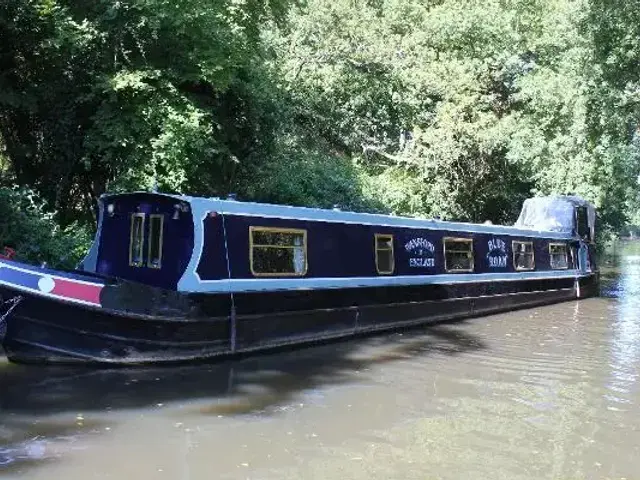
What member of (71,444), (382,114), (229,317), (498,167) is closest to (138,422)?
(71,444)

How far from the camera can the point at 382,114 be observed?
22906mm

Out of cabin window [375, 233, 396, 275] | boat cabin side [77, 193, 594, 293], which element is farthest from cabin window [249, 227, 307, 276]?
cabin window [375, 233, 396, 275]

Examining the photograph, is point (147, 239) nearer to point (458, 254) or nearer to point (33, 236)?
point (33, 236)

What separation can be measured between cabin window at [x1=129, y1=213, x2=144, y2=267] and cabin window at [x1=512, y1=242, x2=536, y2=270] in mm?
8817

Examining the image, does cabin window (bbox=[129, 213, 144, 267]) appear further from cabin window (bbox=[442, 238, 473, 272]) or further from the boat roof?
cabin window (bbox=[442, 238, 473, 272])

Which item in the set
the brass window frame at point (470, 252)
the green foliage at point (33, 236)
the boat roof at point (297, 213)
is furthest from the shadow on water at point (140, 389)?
the brass window frame at point (470, 252)

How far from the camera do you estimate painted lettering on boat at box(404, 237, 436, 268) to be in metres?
12.1

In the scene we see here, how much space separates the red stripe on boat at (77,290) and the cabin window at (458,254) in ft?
22.9

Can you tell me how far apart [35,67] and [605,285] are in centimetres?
1785

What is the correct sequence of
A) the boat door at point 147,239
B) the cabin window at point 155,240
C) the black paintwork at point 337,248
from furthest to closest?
the cabin window at point 155,240 → the black paintwork at point 337,248 → the boat door at point 147,239

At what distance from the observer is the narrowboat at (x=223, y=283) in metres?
8.07

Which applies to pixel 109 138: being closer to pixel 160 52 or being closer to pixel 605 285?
pixel 160 52

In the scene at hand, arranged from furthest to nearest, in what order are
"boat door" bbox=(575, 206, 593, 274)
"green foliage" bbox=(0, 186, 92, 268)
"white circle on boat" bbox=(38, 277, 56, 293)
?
"boat door" bbox=(575, 206, 593, 274) < "green foliage" bbox=(0, 186, 92, 268) < "white circle on boat" bbox=(38, 277, 56, 293)

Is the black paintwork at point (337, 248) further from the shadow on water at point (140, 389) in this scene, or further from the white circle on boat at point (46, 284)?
the white circle on boat at point (46, 284)
